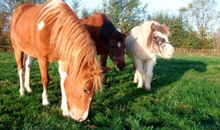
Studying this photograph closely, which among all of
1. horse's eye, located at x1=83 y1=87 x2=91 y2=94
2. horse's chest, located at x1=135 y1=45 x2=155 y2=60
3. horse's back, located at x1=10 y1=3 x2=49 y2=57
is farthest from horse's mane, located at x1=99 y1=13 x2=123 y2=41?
horse's eye, located at x1=83 y1=87 x2=91 y2=94

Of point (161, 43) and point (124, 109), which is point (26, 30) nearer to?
point (124, 109)

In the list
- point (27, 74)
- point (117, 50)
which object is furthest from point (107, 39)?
point (27, 74)

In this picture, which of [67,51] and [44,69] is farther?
[44,69]

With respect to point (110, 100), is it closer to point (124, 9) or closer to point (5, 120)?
point (5, 120)

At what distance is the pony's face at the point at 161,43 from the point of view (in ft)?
28.0

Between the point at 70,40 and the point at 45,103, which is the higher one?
the point at 70,40

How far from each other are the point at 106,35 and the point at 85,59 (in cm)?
406

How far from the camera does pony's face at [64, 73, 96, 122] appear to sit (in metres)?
4.74

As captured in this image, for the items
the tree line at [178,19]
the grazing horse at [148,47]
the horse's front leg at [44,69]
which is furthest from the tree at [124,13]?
the horse's front leg at [44,69]

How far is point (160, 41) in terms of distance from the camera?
28.2ft

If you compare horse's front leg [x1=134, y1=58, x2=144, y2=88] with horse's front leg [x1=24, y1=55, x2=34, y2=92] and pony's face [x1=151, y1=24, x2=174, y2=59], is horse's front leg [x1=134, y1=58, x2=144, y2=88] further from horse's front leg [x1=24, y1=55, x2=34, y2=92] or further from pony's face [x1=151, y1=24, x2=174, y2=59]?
horse's front leg [x1=24, y1=55, x2=34, y2=92]

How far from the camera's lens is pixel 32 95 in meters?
7.12

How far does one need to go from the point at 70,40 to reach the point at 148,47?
13.5 ft

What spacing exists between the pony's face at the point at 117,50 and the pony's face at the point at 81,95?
11.9ft
